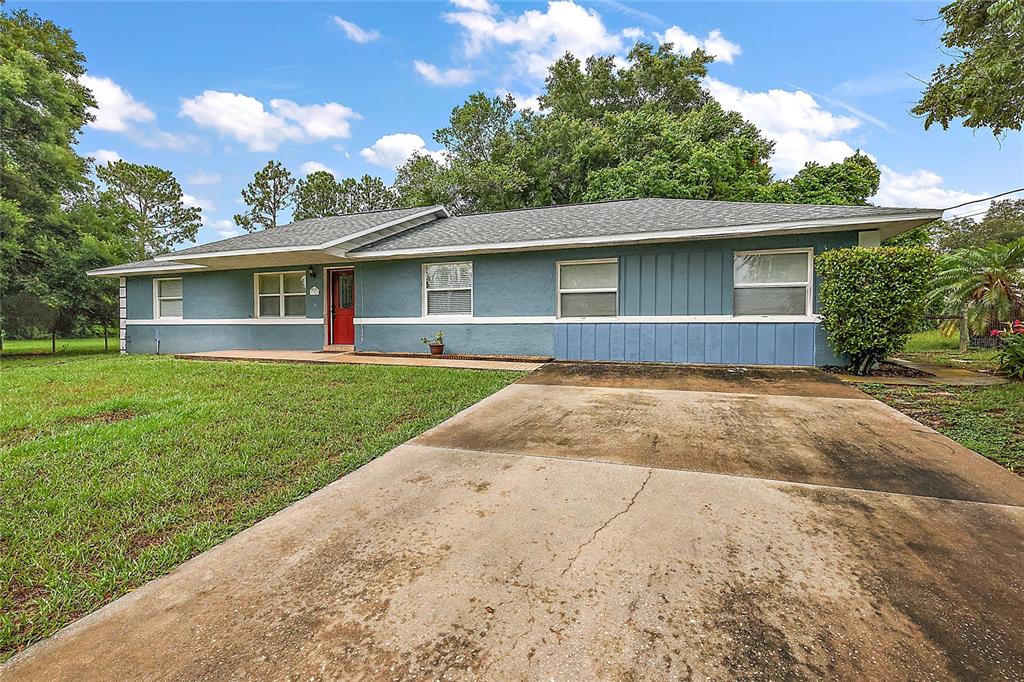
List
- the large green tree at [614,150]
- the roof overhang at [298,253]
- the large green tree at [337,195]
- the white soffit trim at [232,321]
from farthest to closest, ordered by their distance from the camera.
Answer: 1. the large green tree at [337,195]
2. the large green tree at [614,150]
3. the white soffit trim at [232,321]
4. the roof overhang at [298,253]

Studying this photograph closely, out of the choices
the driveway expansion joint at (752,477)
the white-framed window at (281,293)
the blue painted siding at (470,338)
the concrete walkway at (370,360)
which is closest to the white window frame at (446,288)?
the blue painted siding at (470,338)

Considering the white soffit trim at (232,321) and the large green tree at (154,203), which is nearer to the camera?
the white soffit trim at (232,321)

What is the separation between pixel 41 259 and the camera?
1355 centimetres

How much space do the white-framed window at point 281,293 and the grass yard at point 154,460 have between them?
5.06 m

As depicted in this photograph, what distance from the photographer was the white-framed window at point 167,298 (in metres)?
13.0

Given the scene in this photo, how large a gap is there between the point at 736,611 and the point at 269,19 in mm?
14665

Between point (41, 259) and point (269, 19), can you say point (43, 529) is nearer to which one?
point (269, 19)

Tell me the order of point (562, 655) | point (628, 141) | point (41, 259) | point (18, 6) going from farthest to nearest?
point (628, 141) → point (18, 6) → point (41, 259) → point (562, 655)

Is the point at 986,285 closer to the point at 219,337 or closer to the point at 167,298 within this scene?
the point at 219,337

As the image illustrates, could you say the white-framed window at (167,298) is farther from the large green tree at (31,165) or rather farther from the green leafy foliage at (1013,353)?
the green leafy foliage at (1013,353)

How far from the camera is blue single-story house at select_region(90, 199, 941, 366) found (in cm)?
798

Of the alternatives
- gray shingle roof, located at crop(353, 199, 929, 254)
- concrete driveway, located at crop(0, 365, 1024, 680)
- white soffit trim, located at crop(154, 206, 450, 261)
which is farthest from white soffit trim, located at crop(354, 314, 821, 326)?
concrete driveway, located at crop(0, 365, 1024, 680)

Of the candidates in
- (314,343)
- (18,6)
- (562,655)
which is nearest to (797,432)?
A: (562,655)

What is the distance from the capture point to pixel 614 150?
69.6ft
